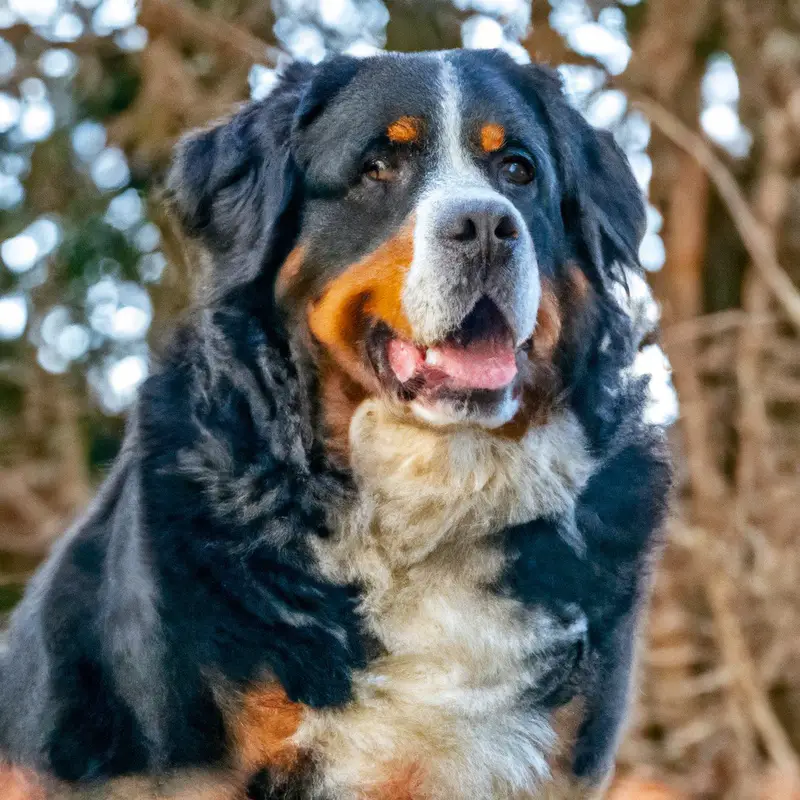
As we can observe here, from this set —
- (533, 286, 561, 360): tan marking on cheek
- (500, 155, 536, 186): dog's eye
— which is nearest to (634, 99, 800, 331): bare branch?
(500, 155, 536, 186): dog's eye

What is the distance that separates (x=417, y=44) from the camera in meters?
6.02

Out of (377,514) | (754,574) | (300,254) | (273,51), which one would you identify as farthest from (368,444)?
(754,574)

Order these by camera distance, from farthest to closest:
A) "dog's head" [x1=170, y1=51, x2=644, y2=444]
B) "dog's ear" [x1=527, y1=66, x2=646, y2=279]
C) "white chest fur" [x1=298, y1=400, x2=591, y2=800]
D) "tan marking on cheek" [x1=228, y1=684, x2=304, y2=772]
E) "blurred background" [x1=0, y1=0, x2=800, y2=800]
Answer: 1. "blurred background" [x1=0, y1=0, x2=800, y2=800]
2. "dog's ear" [x1=527, y1=66, x2=646, y2=279]
3. "dog's head" [x1=170, y1=51, x2=644, y2=444]
4. "white chest fur" [x1=298, y1=400, x2=591, y2=800]
5. "tan marking on cheek" [x1=228, y1=684, x2=304, y2=772]

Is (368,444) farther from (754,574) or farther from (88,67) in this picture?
(754,574)

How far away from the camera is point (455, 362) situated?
9.41 ft

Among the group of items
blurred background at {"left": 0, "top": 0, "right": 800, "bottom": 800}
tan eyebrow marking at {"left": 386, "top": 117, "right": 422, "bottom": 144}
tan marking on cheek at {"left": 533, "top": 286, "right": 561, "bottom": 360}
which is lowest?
blurred background at {"left": 0, "top": 0, "right": 800, "bottom": 800}

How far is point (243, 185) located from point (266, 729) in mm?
1375

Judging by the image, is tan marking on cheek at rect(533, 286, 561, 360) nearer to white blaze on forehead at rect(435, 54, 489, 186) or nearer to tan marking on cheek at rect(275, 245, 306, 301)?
white blaze on forehead at rect(435, 54, 489, 186)

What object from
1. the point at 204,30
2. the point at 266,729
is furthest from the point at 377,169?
the point at 204,30

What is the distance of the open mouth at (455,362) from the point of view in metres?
2.84

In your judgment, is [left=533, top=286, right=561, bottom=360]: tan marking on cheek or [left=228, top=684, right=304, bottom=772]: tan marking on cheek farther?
[left=533, top=286, right=561, bottom=360]: tan marking on cheek

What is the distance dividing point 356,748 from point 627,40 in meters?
5.60

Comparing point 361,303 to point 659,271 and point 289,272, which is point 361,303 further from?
point 659,271

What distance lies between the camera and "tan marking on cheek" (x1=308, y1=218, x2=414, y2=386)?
2797 millimetres
